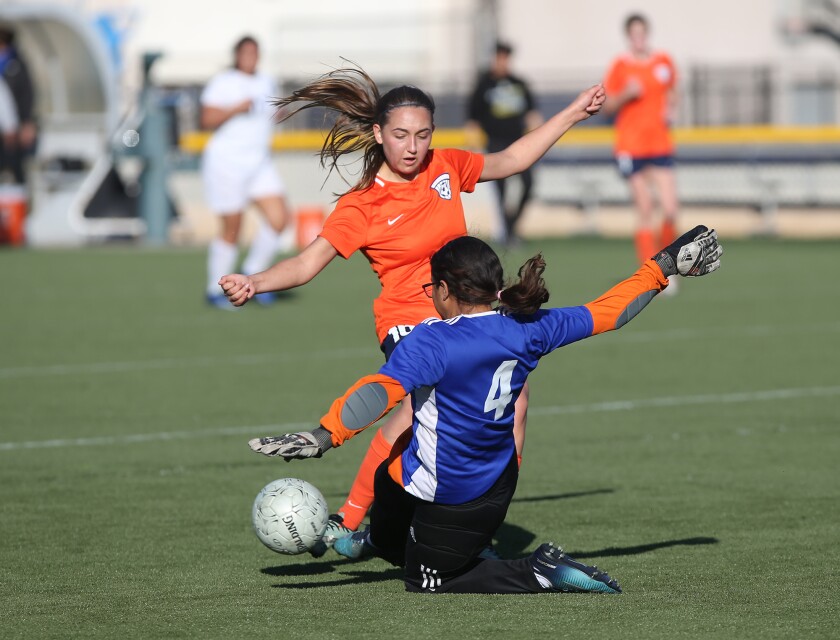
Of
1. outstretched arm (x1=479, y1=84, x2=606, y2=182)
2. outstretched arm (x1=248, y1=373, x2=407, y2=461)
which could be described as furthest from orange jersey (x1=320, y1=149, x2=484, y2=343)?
outstretched arm (x1=248, y1=373, x2=407, y2=461)

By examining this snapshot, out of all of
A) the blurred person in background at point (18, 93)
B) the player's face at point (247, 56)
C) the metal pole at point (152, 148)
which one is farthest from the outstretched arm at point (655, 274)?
the blurred person in background at point (18, 93)

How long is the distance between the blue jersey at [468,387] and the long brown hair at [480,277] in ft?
0.27

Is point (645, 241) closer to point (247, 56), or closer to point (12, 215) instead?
point (247, 56)

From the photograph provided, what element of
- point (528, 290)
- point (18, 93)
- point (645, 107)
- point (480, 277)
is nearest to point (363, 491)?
point (480, 277)

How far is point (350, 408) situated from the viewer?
17.0 ft

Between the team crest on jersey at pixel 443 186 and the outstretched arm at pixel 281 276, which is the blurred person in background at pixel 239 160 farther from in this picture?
the outstretched arm at pixel 281 276

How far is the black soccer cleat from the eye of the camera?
5.49 metres

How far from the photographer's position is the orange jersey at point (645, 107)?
16.5 metres

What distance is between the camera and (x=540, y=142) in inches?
267

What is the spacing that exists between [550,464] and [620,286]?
8.64 ft

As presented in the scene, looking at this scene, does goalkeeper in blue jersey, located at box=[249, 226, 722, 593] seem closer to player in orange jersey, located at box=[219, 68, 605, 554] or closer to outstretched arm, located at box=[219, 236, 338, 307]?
player in orange jersey, located at box=[219, 68, 605, 554]

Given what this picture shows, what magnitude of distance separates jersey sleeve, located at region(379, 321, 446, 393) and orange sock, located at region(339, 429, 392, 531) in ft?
3.30

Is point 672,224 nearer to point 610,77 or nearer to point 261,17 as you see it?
point 610,77

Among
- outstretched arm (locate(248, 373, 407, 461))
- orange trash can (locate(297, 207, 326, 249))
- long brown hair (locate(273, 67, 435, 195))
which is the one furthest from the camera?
orange trash can (locate(297, 207, 326, 249))
